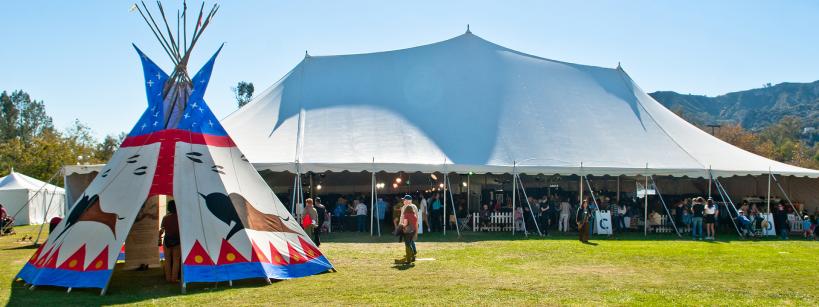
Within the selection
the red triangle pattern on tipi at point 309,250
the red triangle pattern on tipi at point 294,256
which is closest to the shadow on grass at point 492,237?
the red triangle pattern on tipi at point 309,250

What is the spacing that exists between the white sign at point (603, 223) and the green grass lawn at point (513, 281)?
3025 mm

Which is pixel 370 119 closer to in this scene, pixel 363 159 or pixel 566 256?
pixel 363 159

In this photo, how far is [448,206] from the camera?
19.7 metres

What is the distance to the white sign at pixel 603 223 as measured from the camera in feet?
58.2

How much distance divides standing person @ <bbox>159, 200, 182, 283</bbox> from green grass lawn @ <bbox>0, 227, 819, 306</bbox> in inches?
8.4

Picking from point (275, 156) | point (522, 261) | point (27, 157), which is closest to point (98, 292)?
point (522, 261)

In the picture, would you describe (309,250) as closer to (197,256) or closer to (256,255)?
(256,255)

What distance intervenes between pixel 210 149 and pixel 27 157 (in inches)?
1466

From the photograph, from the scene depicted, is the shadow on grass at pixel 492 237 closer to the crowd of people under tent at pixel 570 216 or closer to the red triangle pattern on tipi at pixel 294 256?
the crowd of people under tent at pixel 570 216

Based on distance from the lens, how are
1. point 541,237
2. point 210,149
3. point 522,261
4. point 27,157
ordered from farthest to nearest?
point 27,157 → point 541,237 → point 522,261 → point 210,149

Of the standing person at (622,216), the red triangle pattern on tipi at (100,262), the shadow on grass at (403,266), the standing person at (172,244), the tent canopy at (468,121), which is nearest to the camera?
the red triangle pattern on tipi at (100,262)

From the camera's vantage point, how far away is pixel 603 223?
17859 mm

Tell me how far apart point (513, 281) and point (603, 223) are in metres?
8.99

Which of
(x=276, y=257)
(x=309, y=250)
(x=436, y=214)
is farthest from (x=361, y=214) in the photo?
(x=276, y=257)
